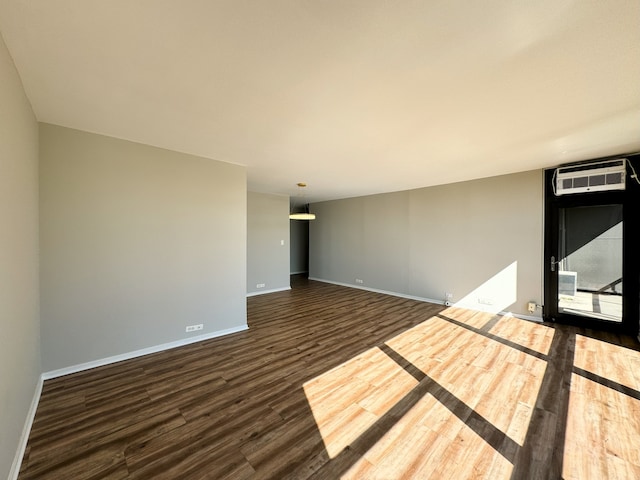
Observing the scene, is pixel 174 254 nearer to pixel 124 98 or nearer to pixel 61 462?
pixel 124 98

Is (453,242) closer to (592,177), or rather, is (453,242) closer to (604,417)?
(592,177)

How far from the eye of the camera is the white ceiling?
1274 mm

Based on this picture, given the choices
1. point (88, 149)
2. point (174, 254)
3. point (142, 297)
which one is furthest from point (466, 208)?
point (88, 149)

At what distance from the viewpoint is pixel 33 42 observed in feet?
4.83

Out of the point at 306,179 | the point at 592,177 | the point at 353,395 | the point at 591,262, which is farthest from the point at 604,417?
the point at 306,179

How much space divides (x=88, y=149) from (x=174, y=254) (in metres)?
1.51

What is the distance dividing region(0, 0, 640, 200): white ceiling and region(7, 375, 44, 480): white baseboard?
263 centimetres

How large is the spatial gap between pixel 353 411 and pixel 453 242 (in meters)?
4.35

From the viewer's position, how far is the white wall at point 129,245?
258 cm

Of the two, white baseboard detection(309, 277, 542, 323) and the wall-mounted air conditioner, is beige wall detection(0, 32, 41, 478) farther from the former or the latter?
the wall-mounted air conditioner

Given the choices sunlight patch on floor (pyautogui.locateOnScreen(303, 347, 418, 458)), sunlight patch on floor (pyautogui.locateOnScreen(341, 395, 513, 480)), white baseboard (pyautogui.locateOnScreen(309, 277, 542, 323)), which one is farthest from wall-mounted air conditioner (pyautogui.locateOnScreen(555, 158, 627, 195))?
sunlight patch on floor (pyautogui.locateOnScreen(341, 395, 513, 480))

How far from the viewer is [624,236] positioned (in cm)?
364

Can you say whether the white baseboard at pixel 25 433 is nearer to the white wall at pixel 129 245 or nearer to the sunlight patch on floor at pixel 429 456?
the white wall at pixel 129 245

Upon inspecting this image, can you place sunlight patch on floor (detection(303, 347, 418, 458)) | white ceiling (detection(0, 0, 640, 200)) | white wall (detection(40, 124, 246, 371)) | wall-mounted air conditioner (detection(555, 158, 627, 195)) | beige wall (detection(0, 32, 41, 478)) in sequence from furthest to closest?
wall-mounted air conditioner (detection(555, 158, 627, 195)) → white wall (detection(40, 124, 246, 371)) → sunlight patch on floor (detection(303, 347, 418, 458)) → beige wall (detection(0, 32, 41, 478)) → white ceiling (detection(0, 0, 640, 200))
